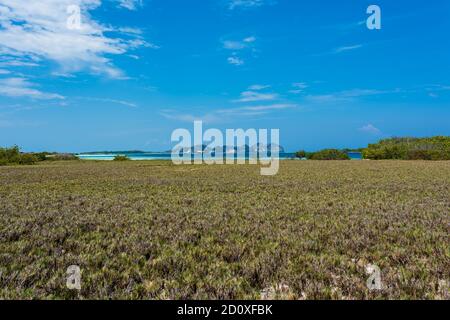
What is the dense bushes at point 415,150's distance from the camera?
66.1 metres

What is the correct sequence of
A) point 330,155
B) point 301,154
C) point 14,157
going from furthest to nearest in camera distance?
1. point 301,154
2. point 330,155
3. point 14,157

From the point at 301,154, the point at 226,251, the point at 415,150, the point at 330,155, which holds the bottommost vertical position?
the point at 226,251

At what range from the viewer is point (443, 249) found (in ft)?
16.0

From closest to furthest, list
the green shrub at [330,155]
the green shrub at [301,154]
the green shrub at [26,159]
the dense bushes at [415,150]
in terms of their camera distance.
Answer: the green shrub at [26,159] → the dense bushes at [415,150] → the green shrub at [330,155] → the green shrub at [301,154]

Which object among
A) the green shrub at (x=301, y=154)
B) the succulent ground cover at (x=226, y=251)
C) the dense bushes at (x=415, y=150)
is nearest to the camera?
the succulent ground cover at (x=226, y=251)

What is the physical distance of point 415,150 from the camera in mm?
72062
